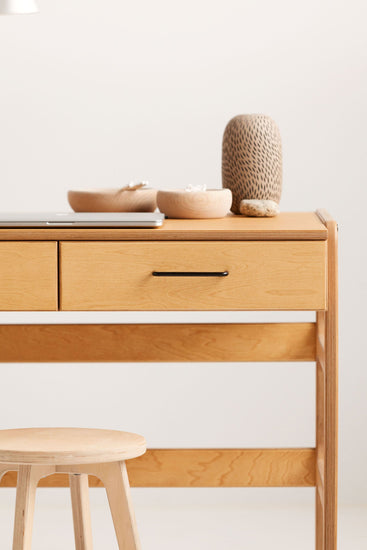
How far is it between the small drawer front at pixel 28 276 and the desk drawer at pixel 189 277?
3cm

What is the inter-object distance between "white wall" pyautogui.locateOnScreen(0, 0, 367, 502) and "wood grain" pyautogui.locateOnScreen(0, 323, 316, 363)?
737mm

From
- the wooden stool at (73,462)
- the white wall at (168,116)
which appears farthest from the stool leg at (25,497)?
the white wall at (168,116)

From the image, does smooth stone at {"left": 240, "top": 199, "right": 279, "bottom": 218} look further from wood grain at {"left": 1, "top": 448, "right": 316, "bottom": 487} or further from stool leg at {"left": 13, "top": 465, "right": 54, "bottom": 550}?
stool leg at {"left": 13, "top": 465, "right": 54, "bottom": 550}

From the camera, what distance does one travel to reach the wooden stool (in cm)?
185

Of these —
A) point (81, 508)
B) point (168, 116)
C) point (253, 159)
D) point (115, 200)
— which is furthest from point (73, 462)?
point (168, 116)

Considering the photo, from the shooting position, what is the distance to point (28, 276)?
81.0 inches

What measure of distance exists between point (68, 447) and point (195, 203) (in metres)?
0.66

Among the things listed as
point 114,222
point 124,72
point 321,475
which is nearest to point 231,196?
point 114,222

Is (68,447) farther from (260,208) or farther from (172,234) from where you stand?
(260,208)

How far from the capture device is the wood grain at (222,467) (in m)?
2.50

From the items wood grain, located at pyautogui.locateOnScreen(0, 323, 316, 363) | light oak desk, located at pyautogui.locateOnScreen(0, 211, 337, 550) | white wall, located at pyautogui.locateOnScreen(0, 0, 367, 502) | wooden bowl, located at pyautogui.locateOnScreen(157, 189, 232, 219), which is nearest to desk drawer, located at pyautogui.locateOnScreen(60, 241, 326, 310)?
light oak desk, located at pyautogui.locateOnScreen(0, 211, 337, 550)

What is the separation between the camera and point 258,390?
128 inches

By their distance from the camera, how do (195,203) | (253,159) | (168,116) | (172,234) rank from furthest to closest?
1. (168,116)
2. (253,159)
3. (195,203)
4. (172,234)

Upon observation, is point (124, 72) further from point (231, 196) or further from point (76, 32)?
point (231, 196)
